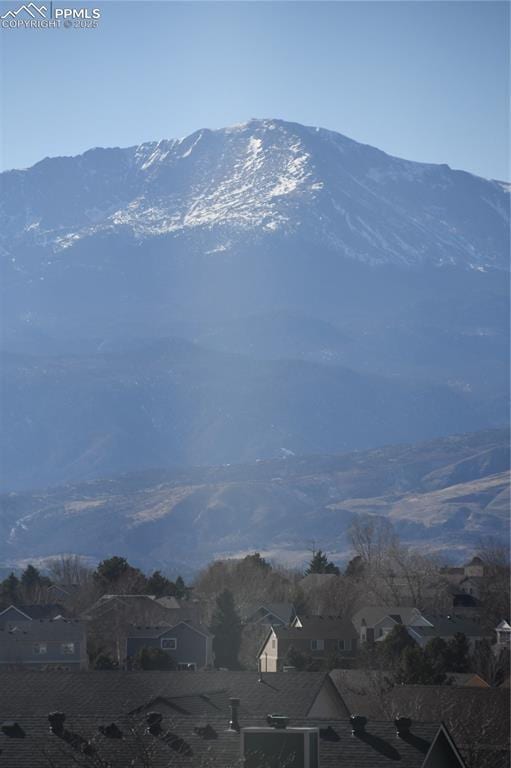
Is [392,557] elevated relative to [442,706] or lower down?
elevated

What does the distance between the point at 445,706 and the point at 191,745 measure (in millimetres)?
16707

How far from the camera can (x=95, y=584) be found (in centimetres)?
11538

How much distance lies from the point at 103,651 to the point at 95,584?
3790 cm

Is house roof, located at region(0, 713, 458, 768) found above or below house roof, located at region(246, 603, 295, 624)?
below

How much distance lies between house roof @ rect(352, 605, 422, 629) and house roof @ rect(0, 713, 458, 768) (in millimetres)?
57992

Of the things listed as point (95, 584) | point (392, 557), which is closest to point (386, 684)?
point (95, 584)

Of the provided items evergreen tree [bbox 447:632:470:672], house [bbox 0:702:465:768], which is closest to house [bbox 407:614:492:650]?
evergreen tree [bbox 447:632:470:672]

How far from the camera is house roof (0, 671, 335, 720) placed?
42969 millimetres

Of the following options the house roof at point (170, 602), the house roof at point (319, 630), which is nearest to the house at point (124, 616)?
the house roof at point (170, 602)

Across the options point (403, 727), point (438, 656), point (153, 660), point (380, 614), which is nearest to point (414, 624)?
point (380, 614)

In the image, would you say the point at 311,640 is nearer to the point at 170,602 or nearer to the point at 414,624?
the point at 414,624

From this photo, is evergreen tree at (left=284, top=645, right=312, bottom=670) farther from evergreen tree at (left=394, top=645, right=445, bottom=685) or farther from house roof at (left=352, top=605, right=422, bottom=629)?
house roof at (left=352, top=605, right=422, bottom=629)

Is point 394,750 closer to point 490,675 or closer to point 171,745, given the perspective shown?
point 171,745

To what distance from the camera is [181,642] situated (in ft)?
257
